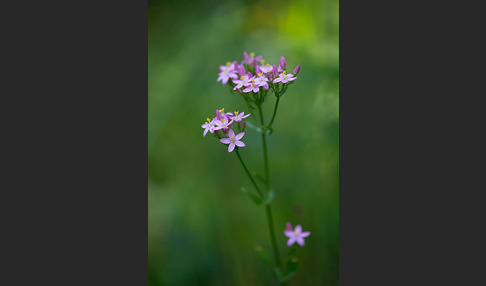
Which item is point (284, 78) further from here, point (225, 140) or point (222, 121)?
point (225, 140)

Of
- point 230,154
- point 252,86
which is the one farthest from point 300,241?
point 230,154

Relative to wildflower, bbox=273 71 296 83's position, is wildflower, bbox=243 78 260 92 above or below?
below

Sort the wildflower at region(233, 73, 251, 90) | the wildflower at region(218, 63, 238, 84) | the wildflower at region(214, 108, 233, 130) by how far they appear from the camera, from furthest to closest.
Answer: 1. the wildflower at region(218, 63, 238, 84)
2. the wildflower at region(233, 73, 251, 90)
3. the wildflower at region(214, 108, 233, 130)

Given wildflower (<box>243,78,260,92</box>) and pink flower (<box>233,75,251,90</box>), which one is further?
pink flower (<box>233,75,251,90</box>)

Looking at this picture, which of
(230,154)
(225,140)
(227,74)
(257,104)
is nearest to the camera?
(225,140)

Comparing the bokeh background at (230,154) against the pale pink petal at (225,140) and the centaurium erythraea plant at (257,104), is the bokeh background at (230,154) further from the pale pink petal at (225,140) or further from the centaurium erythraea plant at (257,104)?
the pale pink petal at (225,140)

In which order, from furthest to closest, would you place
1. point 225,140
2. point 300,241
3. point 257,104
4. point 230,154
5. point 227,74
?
point 230,154 → point 227,74 → point 257,104 → point 225,140 → point 300,241

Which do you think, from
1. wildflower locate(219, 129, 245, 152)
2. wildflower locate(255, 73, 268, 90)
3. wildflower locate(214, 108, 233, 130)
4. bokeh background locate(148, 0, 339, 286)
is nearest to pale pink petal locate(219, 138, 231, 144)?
wildflower locate(219, 129, 245, 152)

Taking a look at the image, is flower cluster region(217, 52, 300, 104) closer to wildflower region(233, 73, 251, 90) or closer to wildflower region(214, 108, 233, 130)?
wildflower region(233, 73, 251, 90)

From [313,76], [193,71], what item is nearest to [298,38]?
[313,76]
